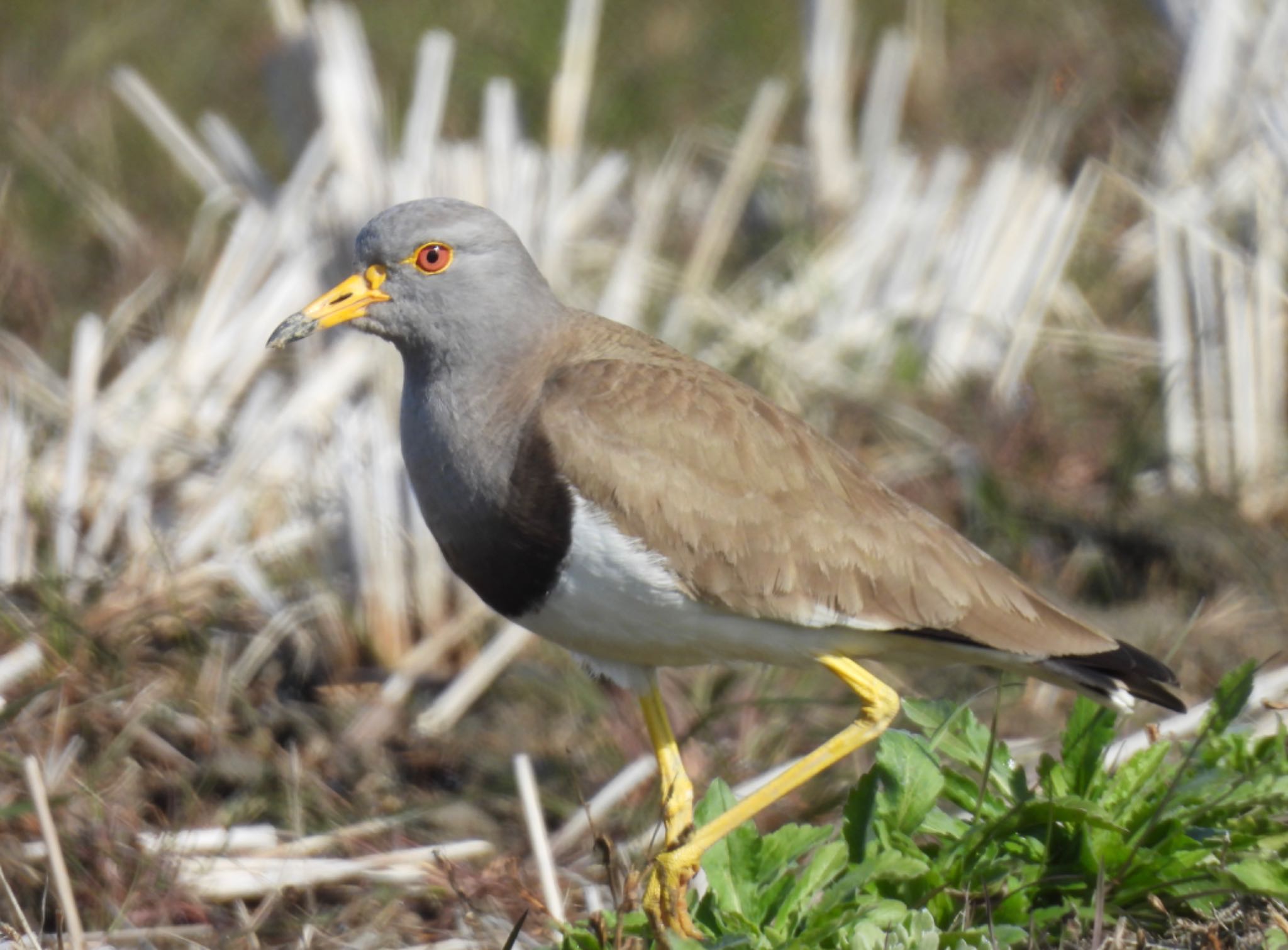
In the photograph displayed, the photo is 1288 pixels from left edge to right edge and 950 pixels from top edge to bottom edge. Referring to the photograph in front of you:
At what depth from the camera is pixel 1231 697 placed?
3.44 metres

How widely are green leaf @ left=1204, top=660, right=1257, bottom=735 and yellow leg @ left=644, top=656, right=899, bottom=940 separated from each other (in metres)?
0.70

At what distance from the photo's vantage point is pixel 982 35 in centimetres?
972

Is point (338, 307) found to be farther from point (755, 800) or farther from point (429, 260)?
point (755, 800)

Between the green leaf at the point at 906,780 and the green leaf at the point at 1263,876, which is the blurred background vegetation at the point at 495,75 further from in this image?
the green leaf at the point at 1263,876

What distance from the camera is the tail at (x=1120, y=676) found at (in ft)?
12.4

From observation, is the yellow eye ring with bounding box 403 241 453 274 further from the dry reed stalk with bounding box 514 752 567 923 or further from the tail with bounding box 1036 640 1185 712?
the tail with bounding box 1036 640 1185 712

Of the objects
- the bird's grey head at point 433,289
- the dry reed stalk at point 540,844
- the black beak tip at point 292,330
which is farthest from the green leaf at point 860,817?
the black beak tip at point 292,330

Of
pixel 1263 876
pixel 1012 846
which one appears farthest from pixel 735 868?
pixel 1263 876


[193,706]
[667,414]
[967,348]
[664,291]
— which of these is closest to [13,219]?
[664,291]

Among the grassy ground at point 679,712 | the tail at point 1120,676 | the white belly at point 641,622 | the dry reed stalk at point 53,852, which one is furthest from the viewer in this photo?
the tail at point 1120,676

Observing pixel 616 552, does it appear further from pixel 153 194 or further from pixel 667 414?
pixel 153 194

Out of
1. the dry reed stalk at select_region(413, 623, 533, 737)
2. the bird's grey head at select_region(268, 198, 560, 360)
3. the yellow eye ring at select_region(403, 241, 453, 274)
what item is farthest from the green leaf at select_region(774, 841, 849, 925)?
the dry reed stalk at select_region(413, 623, 533, 737)

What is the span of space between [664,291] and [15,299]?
2.82 meters

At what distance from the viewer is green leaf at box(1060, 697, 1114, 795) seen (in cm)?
353
